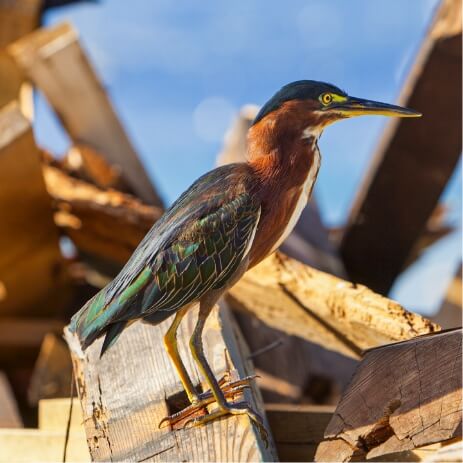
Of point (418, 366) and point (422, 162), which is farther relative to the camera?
point (422, 162)

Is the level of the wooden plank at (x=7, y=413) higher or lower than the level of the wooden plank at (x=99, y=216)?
lower

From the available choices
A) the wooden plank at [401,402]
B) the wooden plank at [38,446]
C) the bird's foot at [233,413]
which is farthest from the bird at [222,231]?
the wooden plank at [38,446]

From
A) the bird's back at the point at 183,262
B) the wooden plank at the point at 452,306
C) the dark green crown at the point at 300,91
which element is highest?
the dark green crown at the point at 300,91

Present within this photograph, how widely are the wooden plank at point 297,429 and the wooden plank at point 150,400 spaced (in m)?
0.20

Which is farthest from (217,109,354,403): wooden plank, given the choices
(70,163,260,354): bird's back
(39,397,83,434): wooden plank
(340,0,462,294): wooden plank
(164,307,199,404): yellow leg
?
(70,163,260,354): bird's back

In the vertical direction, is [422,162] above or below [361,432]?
above

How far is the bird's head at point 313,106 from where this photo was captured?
2.12m

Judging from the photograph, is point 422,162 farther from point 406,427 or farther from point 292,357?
point 406,427

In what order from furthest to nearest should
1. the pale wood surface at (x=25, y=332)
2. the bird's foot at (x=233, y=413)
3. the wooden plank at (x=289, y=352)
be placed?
the pale wood surface at (x=25, y=332), the wooden plank at (x=289, y=352), the bird's foot at (x=233, y=413)

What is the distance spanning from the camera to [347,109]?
214 cm

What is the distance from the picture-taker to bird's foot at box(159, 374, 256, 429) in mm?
2059

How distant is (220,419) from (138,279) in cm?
42

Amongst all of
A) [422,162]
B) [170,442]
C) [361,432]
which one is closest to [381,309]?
[361,432]

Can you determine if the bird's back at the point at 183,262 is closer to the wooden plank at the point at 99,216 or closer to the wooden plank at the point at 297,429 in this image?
the wooden plank at the point at 297,429
